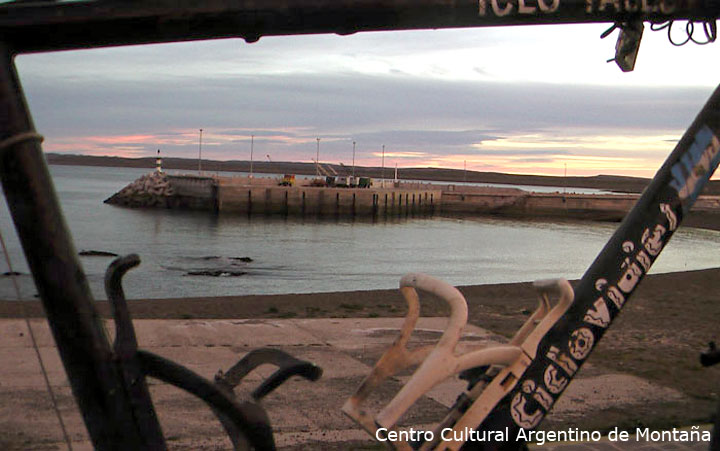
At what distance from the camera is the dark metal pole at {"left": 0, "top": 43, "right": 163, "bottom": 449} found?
1979mm

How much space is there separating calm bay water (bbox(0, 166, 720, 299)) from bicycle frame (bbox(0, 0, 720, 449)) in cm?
2099

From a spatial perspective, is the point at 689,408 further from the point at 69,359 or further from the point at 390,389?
the point at 69,359

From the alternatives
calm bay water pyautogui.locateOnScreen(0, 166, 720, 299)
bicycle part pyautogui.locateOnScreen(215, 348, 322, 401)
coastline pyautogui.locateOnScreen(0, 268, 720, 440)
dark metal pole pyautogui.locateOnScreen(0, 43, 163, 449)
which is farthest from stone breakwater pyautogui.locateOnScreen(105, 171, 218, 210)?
dark metal pole pyautogui.locateOnScreen(0, 43, 163, 449)

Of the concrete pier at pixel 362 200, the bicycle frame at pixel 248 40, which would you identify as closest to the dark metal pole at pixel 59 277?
the bicycle frame at pixel 248 40

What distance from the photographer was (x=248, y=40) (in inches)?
91.1

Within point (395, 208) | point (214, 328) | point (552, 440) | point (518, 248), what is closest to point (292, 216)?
point (395, 208)

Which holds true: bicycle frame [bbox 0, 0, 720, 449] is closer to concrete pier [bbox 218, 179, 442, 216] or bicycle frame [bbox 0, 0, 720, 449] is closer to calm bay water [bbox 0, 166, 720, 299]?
calm bay water [bbox 0, 166, 720, 299]

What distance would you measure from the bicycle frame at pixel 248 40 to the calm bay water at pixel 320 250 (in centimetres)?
2099

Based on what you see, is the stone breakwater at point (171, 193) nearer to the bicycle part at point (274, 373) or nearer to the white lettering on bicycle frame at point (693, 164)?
the white lettering on bicycle frame at point (693, 164)

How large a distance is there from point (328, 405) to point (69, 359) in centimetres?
459

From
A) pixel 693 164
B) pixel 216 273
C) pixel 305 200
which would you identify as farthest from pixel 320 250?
pixel 693 164

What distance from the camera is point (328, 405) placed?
642 centimetres

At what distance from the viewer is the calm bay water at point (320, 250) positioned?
29.1m

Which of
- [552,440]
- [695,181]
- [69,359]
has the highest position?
[695,181]
